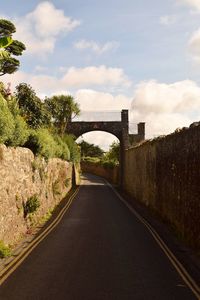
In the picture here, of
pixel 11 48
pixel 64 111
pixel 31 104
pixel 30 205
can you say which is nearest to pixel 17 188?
pixel 30 205

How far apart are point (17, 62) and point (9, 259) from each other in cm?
3204

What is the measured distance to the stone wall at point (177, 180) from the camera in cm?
1452

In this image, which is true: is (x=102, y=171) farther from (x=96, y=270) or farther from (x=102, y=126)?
(x=96, y=270)

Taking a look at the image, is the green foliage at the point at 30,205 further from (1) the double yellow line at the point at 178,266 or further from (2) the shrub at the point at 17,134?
(1) the double yellow line at the point at 178,266

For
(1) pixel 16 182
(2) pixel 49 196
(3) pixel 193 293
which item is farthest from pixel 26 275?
(2) pixel 49 196

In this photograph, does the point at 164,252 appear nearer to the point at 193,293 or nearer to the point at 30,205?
the point at 193,293

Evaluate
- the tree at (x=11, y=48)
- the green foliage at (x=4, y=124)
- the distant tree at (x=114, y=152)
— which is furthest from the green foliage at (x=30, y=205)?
the distant tree at (x=114, y=152)

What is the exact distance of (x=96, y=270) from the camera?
1106cm

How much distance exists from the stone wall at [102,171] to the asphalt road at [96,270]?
46.0 metres

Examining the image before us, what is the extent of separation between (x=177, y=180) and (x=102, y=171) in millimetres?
66052

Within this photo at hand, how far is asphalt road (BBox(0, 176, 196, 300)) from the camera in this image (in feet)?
29.9

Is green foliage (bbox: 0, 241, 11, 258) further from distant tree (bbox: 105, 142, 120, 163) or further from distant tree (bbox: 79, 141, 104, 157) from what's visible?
distant tree (bbox: 79, 141, 104, 157)

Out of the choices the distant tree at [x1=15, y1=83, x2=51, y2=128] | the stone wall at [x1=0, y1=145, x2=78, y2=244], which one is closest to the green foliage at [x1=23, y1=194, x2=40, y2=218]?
the stone wall at [x1=0, y1=145, x2=78, y2=244]

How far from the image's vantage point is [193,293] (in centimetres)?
930
